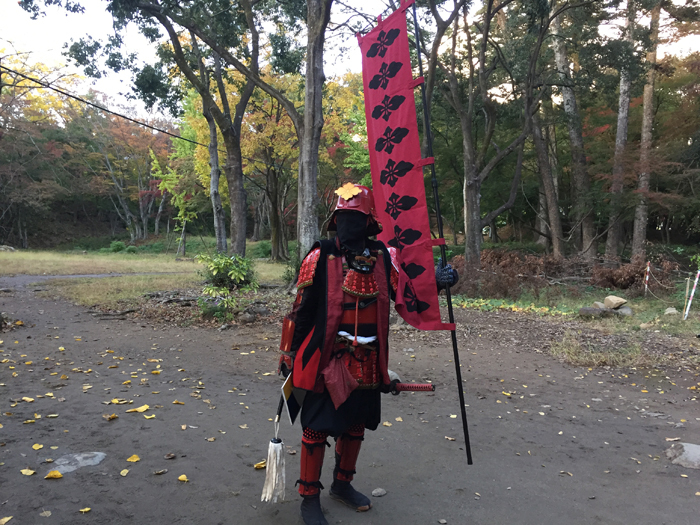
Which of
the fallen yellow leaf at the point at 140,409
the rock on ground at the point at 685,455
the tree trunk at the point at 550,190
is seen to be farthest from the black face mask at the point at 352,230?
the tree trunk at the point at 550,190

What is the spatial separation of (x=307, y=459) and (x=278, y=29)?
13.7m

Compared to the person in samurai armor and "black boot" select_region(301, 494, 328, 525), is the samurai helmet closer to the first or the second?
the person in samurai armor

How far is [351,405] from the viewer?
9.50 ft

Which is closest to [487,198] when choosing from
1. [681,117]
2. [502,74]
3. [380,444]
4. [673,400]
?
[502,74]

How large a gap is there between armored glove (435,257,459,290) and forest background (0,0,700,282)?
3.49m

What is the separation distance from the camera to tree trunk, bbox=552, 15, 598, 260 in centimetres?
1775

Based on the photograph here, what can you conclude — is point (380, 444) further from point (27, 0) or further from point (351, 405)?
point (27, 0)

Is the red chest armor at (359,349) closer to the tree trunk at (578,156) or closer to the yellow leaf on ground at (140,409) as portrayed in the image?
the yellow leaf on ground at (140,409)

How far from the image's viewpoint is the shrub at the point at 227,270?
1084cm

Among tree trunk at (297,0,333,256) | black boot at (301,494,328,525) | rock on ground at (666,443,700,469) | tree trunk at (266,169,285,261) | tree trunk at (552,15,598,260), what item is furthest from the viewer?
tree trunk at (266,169,285,261)

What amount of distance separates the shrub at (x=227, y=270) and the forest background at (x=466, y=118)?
135 centimetres

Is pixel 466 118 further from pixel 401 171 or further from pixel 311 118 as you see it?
pixel 401 171

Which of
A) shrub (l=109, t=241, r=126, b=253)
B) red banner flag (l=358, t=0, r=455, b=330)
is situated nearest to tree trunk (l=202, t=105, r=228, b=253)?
red banner flag (l=358, t=0, r=455, b=330)

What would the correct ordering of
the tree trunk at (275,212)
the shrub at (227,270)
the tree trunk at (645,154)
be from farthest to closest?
the tree trunk at (275,212), the tree trunk at (645,154), the shrub at (227,270)
